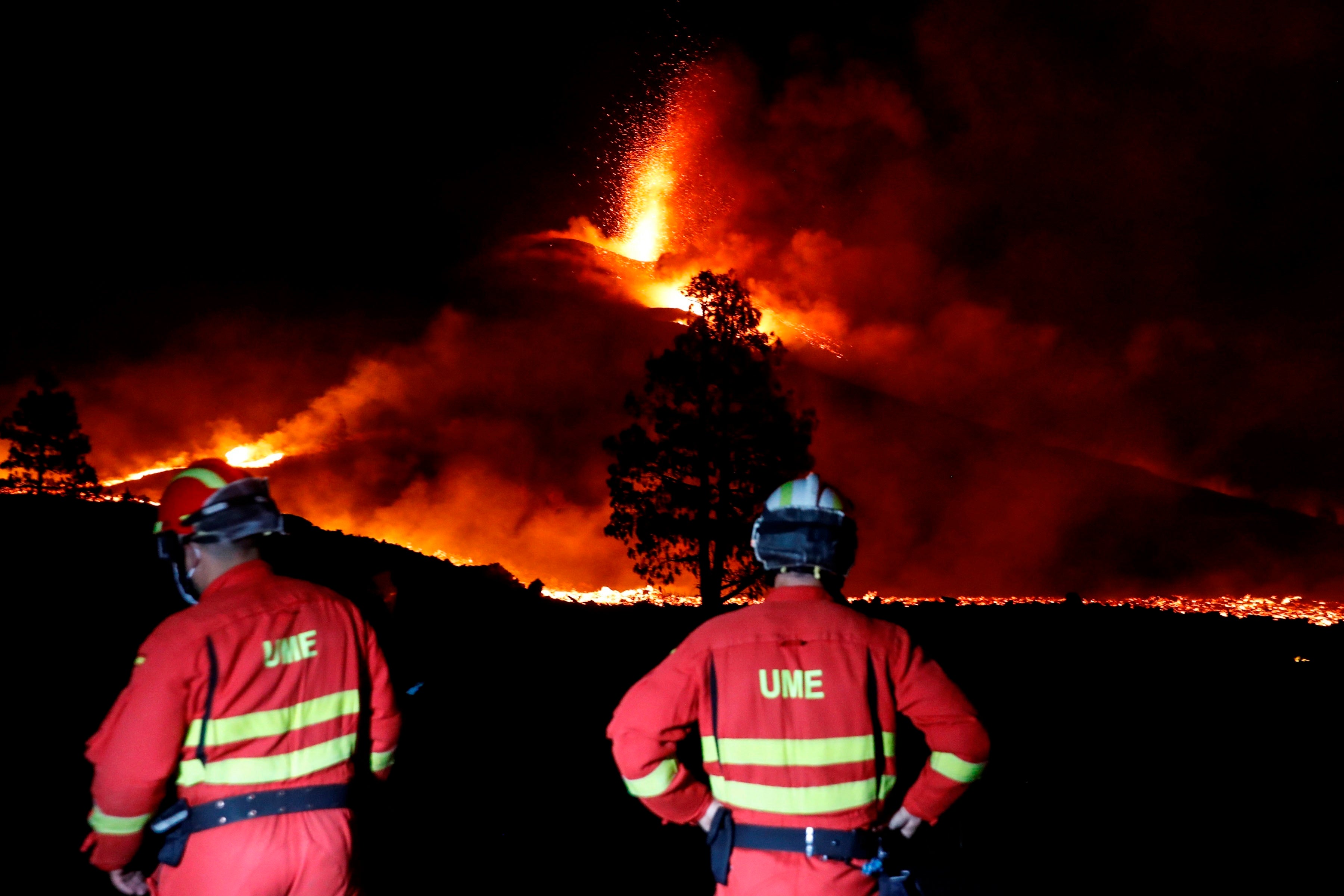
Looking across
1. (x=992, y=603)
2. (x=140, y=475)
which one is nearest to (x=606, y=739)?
(x=992, y=603)

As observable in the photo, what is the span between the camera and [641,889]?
Result: 650 cm

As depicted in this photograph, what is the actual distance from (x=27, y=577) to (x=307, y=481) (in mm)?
72936

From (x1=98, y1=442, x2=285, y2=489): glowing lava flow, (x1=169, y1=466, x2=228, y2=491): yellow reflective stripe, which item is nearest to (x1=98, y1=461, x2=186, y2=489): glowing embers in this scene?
(x1=98, y1=442, x2=285, y2=489): glowing lava flow

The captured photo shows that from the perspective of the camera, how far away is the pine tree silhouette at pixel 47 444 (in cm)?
4844

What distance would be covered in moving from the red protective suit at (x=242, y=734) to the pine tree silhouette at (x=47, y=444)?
55311 mm

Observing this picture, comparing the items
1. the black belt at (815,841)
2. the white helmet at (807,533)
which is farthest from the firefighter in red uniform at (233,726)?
the white helmet at (807,533)

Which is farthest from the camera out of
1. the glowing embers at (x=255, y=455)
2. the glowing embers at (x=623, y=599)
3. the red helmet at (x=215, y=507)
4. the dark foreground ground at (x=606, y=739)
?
the glowing embers at (x=255, y=455)

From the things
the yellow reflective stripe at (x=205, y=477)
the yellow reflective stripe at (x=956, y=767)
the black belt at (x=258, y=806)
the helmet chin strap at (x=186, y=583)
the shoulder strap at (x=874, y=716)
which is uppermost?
the yellow reflective stripe at (x=205, y=477)

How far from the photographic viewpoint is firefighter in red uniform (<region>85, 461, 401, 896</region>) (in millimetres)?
2914

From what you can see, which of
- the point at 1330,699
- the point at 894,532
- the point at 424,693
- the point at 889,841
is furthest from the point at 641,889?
the point at 894,532

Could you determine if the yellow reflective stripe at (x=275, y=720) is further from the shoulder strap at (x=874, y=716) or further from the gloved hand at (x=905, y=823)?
the gloved hand at (x=905, y=823)

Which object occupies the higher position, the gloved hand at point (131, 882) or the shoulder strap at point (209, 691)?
the shoulder strap at point (209, 691)

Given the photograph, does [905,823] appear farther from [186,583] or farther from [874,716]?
[186,583]

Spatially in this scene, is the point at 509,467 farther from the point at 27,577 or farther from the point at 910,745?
the point at 910,745
